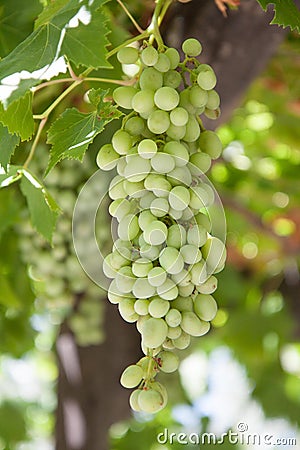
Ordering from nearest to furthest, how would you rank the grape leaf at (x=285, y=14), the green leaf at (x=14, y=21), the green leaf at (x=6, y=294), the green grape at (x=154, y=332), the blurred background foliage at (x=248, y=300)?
the green grape at (x=154, y=332) < the grape leaf at (x=285, y=14) < the green leaf at (x=14, y=21) < the green leaf at (x=6, y=294) < the blurred background foliage at (x=248, y=300)

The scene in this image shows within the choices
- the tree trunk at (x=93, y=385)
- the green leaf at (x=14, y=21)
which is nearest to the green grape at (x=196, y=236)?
the green leaf at (x=14, y=21)

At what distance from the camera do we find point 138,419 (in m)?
1.96

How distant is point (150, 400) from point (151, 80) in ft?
0.73

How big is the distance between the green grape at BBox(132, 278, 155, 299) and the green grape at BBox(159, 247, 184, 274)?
0.02m

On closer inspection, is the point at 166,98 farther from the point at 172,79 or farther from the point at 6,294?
the point at 6,294

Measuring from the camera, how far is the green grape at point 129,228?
1.70ft

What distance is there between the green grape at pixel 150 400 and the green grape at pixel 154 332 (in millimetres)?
31

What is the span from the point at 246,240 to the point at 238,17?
1256 mm

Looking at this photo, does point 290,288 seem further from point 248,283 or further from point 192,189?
point 192,189

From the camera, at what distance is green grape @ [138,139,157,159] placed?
0.51 meters

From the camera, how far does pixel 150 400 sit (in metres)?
0.49

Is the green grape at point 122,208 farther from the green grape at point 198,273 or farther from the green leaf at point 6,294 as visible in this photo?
the green leaf at point 6,294

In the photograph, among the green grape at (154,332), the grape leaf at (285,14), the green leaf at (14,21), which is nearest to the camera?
the green grape at (154,332)

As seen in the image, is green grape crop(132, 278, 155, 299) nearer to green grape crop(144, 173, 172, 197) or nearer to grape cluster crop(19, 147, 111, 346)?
green grape crop(144, 173, 172, 197)
